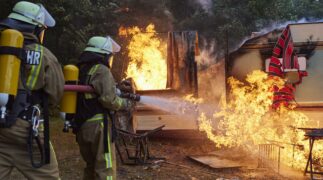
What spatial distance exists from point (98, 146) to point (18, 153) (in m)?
1.32

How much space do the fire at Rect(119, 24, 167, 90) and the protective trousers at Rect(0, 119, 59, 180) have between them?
7.55 meters

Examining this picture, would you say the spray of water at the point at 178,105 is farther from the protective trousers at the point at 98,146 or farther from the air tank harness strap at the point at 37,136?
the air tank harness strap at the point at 37,136

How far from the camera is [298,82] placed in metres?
10.2

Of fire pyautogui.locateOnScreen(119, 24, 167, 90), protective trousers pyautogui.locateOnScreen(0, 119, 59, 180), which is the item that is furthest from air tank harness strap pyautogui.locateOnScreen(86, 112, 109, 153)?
fire pyautogui.locateOnScreen(119, 24, 167, 90)

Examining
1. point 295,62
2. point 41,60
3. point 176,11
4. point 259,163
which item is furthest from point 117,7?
point 41,60

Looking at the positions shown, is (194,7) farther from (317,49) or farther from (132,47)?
(317,49)

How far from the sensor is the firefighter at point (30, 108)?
12.8 ft

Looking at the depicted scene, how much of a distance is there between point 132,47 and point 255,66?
3598mm

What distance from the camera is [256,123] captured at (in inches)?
396

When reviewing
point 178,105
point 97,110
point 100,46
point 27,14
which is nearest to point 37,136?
point 27,14

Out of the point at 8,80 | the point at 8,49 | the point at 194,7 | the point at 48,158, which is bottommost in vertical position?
the point at 48,158

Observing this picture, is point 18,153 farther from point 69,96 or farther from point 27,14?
point 27,14

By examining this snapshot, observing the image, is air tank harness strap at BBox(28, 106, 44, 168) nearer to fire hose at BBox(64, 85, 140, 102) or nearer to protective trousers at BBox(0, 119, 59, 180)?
protective trousers at BBox(0, 119, 59, 180)

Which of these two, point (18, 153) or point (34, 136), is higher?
point (34, 136)
